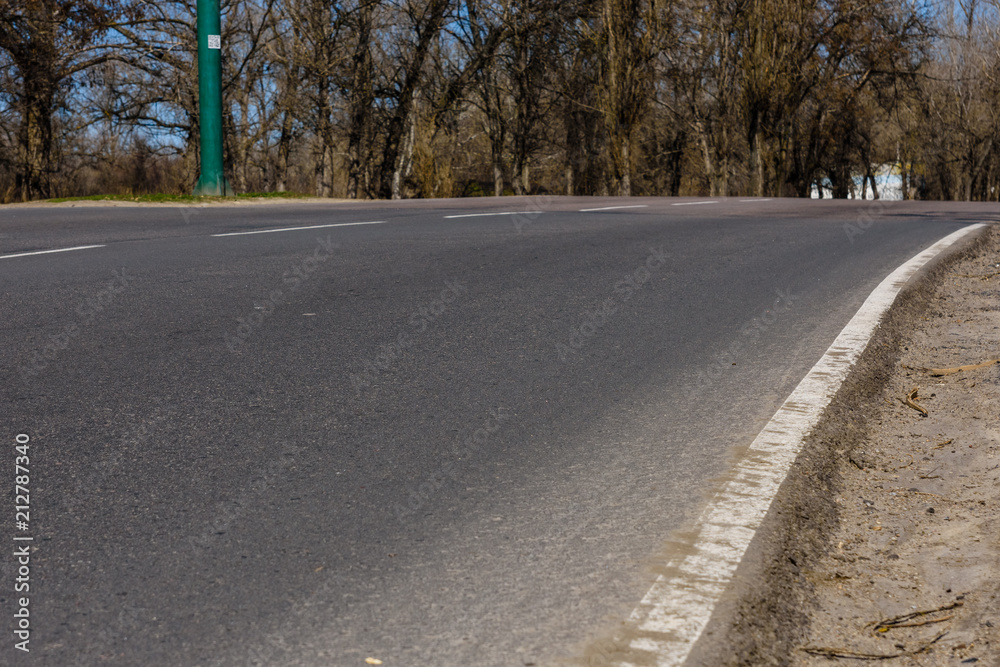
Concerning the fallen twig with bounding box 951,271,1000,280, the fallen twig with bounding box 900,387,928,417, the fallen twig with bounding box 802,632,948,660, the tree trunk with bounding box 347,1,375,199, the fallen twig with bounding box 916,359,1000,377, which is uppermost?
the tree trunk with bounding box 347,1,375,199

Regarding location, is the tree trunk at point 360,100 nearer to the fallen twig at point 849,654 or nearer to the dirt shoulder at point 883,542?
the dirt shoulder at point 883,542

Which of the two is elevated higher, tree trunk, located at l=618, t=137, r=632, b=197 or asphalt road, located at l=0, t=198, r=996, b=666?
tree trunk, located at l=618, t=137, r=632, b=197

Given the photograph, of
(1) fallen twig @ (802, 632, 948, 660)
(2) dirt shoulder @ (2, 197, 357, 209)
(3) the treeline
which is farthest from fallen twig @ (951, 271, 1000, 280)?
(3) the treeline

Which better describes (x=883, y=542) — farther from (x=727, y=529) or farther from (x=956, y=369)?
(x=956, y=369)

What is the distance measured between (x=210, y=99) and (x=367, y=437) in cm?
1566

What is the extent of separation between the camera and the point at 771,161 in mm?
36500

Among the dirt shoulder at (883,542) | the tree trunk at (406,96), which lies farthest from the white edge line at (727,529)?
the tree trunk at (406,96)

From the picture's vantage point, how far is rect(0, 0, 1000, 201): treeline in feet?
93.8

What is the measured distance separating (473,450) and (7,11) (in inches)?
982

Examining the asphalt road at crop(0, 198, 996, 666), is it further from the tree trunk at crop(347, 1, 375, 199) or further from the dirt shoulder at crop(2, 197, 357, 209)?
the tree trunk at crop(347, 1, 375, 199)

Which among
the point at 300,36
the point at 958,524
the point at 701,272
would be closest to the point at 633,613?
the point at 958,524

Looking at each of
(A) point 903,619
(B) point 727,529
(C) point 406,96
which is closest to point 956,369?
(B) point 727,529

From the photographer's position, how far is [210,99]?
17531 millimetres

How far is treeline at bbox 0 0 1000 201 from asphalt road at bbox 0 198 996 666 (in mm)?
23086
